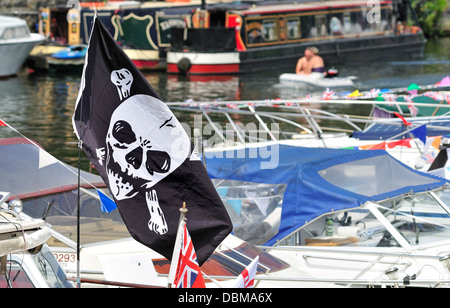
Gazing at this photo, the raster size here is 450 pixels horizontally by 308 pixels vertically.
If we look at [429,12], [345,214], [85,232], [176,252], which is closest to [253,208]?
[345,214]

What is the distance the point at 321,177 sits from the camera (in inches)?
396

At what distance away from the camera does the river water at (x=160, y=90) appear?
832 inches

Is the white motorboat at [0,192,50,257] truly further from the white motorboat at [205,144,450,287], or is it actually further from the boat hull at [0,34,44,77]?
the boat hull at [0,34,44,77]

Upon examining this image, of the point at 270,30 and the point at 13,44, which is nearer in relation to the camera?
the point at 13,44

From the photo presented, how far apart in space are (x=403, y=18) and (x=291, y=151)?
1234 inches

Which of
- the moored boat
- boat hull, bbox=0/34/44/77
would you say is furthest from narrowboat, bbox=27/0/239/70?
boat hull, bbox=0/34/44/77

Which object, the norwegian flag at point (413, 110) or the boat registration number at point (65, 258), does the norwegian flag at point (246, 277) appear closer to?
the boat registration number at point (65, 258)

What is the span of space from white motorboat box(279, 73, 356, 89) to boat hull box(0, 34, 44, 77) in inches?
412

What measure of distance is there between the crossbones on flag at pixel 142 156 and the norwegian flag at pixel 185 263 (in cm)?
31

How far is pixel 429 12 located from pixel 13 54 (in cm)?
2699

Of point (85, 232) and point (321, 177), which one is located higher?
point (321, 177)

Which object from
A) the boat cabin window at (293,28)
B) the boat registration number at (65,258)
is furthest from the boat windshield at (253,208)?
the boat cabin window at (293,28)

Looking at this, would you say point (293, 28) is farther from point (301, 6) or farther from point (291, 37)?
point (301, 6)
